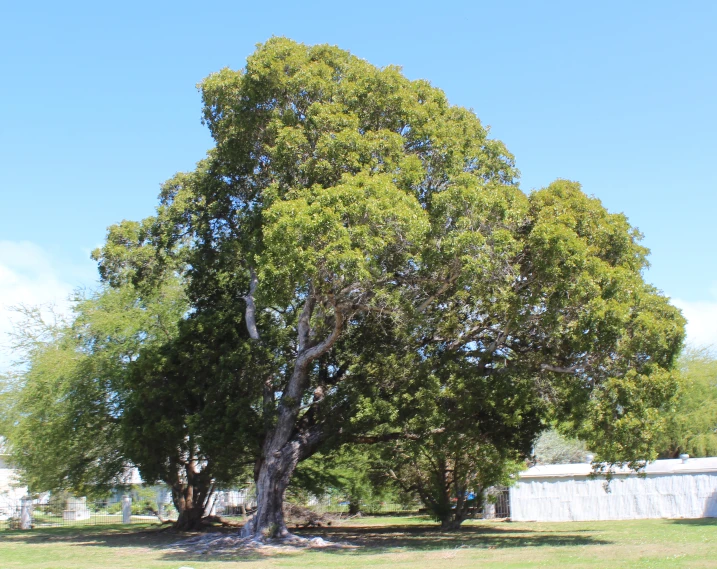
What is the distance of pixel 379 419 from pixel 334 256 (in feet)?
20.7

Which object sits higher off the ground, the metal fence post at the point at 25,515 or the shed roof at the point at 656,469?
the shed roof at the point at 656,469

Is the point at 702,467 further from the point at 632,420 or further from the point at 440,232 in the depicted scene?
the point at 440,232

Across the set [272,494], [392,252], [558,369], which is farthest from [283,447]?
[558,369]

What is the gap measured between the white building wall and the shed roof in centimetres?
17

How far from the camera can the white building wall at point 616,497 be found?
1205 inches

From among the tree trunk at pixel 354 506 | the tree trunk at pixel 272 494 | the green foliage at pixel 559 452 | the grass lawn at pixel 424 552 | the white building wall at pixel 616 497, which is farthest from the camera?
the green foliage at pixel 559 452

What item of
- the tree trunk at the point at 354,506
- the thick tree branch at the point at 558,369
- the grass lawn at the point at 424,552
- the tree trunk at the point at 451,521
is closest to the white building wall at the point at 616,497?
the tree trunk at the point at 451,521

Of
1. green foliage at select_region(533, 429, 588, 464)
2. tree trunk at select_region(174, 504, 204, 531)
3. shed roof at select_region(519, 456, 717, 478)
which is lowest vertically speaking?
tree trunk at select_region(174, 504, 204, 531)

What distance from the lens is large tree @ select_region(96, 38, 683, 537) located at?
1669 centimetres

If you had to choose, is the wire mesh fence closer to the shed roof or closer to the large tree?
the shed roof

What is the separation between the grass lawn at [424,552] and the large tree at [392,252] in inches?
110

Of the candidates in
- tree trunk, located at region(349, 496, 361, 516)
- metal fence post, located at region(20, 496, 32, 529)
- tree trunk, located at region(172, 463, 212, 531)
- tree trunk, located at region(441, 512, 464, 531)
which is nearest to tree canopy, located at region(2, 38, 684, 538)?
tree trunk, located at region(172, 463, 212, 531)

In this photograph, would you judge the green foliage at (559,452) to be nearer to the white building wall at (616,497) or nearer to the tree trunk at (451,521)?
the white building wall at (616,497)

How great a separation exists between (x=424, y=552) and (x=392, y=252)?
746 cm
